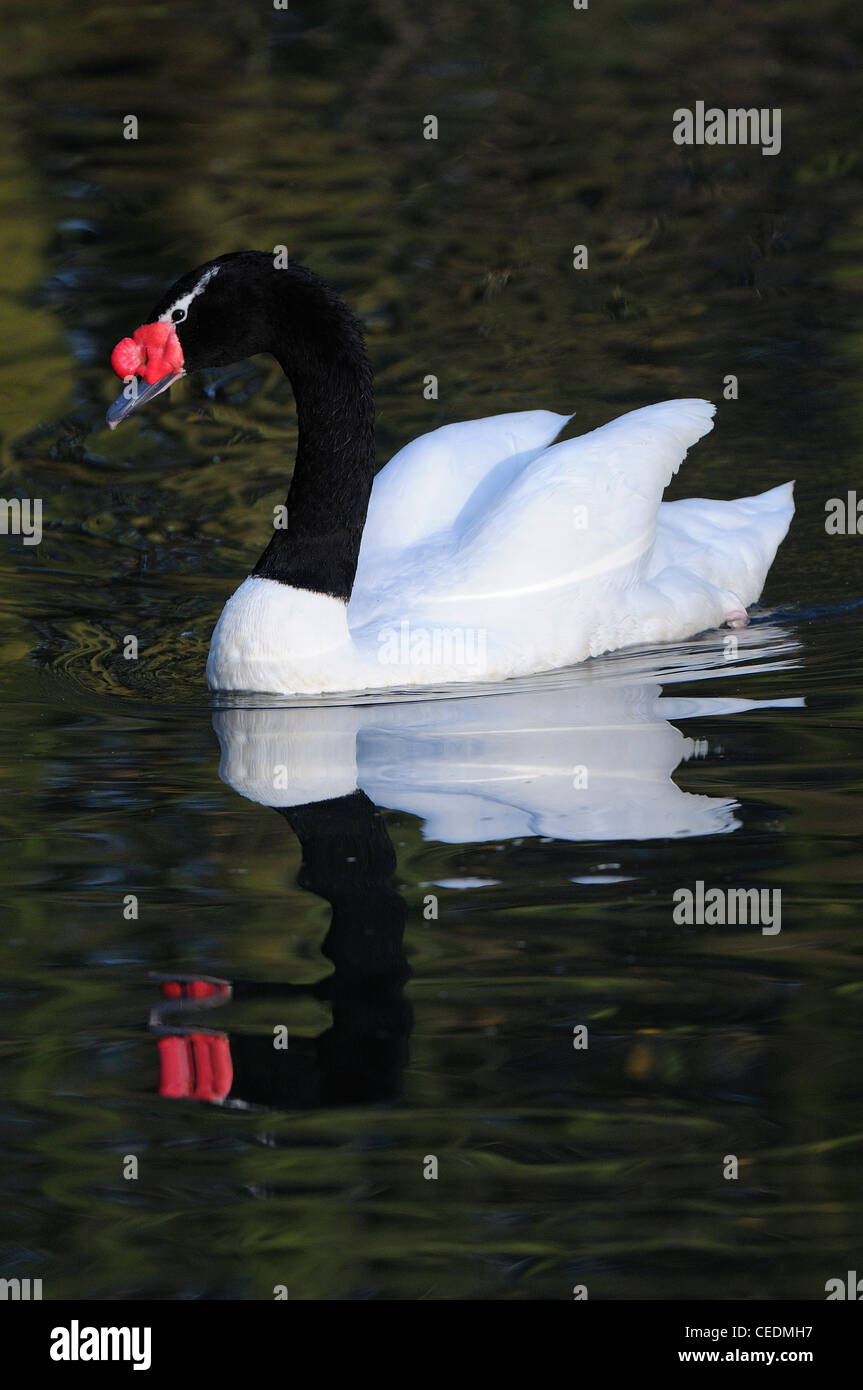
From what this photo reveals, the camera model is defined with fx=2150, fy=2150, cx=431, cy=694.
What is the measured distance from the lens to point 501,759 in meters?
6.89

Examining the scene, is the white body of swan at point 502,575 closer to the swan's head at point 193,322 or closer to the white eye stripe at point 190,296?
the swan's head at point 193,322

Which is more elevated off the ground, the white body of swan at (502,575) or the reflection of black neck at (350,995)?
the white body of swan at (502,575)

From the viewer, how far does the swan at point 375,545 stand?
771cm

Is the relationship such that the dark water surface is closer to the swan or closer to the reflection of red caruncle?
the swan

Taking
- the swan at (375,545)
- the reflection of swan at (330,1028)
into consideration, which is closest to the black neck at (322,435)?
the swan at (375,545)

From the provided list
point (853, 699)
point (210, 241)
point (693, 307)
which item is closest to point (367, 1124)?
point (853, 699)

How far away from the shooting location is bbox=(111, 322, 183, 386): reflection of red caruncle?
7652 mm

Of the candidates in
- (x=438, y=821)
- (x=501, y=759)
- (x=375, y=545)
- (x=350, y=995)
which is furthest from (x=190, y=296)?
(x=350, y=995)

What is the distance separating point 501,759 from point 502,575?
116 cm

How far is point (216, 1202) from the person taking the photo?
176 inches

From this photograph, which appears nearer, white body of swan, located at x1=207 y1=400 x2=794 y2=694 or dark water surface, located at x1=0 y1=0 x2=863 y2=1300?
dark water surface, located at x1=0 y1=0 x2=863 y2=1300

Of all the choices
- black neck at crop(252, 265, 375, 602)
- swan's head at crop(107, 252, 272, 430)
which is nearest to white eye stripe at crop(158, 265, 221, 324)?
swan's head at crop(107, 252, 272, 430)

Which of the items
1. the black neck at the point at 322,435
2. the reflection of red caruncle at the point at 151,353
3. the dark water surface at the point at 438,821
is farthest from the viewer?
the black neck at the point at 322,435

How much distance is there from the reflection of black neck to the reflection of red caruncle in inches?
83.2
